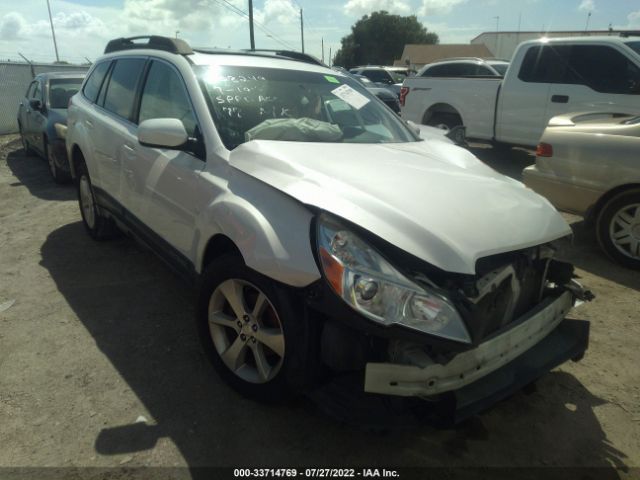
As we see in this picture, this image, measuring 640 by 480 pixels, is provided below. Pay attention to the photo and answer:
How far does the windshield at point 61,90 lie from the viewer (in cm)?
814

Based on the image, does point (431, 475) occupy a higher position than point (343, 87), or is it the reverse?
point (343, 87)

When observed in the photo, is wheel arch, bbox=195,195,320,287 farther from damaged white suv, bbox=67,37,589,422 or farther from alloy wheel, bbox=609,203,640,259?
alloy wheel, bbox=609,203,640,259

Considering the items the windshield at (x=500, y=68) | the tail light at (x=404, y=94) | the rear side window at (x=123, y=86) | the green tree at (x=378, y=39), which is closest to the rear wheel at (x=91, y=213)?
the rear side window at (x=123, y=86)

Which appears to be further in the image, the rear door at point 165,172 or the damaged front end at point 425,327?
the rear door at point 165,172

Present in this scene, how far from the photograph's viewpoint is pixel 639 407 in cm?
276

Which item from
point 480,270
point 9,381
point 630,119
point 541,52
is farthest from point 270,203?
point 541,52

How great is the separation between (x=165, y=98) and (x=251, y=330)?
1824 millimetres

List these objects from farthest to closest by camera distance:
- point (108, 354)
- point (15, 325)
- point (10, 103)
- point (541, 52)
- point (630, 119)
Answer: point (10, 103), point (541, 52), point (630, 119), point (15, 325), point (108, 354)

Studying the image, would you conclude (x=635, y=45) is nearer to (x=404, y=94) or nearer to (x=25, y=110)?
(x=404, y=94)

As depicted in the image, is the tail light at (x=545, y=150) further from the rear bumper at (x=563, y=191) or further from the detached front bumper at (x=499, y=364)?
the detached front bumper at (x=499, y=364)

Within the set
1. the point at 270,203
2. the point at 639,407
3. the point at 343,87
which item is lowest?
the point at 639,407

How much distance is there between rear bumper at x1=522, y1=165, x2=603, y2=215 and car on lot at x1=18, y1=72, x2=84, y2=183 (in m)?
6.41

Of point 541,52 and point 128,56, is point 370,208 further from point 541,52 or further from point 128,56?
point 541,52

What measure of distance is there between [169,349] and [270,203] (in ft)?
4.56
